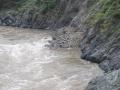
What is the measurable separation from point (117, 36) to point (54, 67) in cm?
336

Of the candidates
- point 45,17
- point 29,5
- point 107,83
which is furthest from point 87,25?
point 29,5

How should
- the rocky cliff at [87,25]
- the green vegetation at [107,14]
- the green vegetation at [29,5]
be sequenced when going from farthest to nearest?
the green vegetation at [29,5]
the green vegetation at [107,14]
the rocky cliff at [87,25]

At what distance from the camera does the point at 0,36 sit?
24.8 metres

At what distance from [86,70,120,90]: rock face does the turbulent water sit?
57.3 inches

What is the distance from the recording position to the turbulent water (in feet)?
42.0

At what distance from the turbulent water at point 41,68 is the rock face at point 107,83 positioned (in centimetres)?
146

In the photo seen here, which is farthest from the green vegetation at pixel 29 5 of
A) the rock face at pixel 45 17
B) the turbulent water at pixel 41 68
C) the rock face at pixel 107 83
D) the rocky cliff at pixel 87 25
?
the rock face at pixel 107 83

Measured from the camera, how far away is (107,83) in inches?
406

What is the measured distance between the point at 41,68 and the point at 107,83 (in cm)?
534

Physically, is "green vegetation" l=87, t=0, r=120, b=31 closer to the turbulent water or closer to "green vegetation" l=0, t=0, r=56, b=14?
the turbulent water

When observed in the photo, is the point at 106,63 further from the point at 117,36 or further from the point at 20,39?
the point at 20,39

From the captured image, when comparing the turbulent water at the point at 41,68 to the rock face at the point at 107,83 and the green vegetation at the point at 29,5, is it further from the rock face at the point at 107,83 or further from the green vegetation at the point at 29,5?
the green vegetation at the point at 29,5

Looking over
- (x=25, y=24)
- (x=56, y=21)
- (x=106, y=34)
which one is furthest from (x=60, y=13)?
(x=106, y=34)

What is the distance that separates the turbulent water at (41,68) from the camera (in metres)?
12.8
